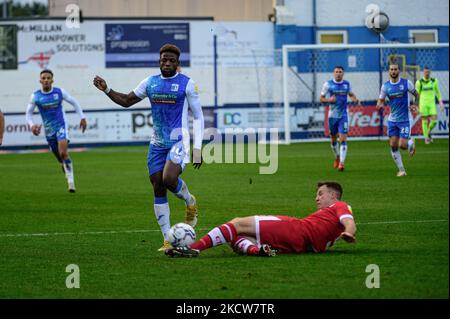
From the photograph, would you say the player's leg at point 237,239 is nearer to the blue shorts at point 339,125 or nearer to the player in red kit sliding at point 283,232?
the player in red kit sliding at point 283,232

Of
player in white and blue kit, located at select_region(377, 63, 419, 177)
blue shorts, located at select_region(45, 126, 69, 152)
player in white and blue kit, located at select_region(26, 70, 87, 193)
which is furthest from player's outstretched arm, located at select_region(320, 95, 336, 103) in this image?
blue shorts, located at select_region(45, 126, 69, 152)

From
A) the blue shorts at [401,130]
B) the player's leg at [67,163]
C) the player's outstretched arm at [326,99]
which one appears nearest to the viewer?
the player's leg at [67,163]

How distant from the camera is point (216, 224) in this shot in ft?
48.4

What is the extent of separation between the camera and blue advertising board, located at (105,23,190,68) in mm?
44094

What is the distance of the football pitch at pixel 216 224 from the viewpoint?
9.12 m

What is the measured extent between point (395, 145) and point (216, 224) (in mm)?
10202

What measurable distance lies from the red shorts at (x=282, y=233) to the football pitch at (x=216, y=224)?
0.26 m

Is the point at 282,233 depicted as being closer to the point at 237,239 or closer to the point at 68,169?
the point at 237,239

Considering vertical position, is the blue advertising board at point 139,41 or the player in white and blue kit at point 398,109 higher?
the blue advertising board at point 139,41

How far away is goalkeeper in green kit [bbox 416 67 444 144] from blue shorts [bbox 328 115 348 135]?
9.07m

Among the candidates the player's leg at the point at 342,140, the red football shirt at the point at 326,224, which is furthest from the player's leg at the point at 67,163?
the red football shirt at the point at 326,224

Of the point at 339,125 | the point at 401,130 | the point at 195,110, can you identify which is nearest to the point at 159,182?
the point at 195,110

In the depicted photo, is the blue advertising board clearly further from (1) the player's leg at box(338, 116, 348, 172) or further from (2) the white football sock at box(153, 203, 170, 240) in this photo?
(2) the white football sock at box(153, 203, 170, 240)

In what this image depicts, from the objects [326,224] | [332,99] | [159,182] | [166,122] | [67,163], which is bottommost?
[326,224]
